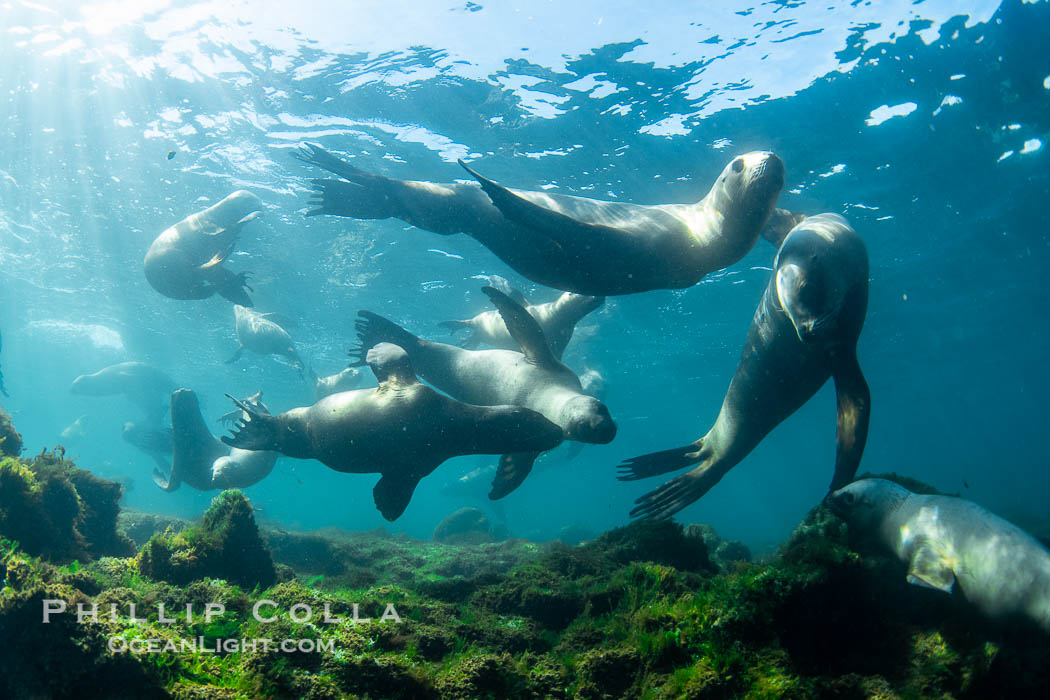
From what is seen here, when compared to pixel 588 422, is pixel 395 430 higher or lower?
higher

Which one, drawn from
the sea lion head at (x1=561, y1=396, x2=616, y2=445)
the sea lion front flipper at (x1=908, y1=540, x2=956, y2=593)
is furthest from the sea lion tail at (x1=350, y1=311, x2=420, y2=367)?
the sea lion front flipper at (x1=908, y1=540, x2=956, y2=593)

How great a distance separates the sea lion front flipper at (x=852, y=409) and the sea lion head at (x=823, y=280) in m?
0.42

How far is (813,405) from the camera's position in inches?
1610

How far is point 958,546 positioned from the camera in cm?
402

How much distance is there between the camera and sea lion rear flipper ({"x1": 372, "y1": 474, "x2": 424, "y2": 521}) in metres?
5.03

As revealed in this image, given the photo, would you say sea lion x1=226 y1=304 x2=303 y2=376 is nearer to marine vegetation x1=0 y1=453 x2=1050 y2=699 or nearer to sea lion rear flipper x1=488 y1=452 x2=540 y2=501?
marine vegetation x1=0 y1=453 x2=1050 y2=699

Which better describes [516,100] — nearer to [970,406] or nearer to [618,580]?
[618,580]

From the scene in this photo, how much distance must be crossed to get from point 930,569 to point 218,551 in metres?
6.04

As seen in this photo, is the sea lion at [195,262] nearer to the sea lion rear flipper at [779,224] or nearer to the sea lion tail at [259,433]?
the sea lion tail at [259,433]

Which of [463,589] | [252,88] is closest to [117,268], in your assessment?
[252,88]

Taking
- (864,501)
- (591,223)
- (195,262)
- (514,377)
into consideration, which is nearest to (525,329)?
(514,377)

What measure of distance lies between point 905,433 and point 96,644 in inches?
3510

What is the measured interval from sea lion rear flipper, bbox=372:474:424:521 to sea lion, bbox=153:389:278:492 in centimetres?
536

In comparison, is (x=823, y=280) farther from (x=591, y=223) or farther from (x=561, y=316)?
(x=561, y=316)
